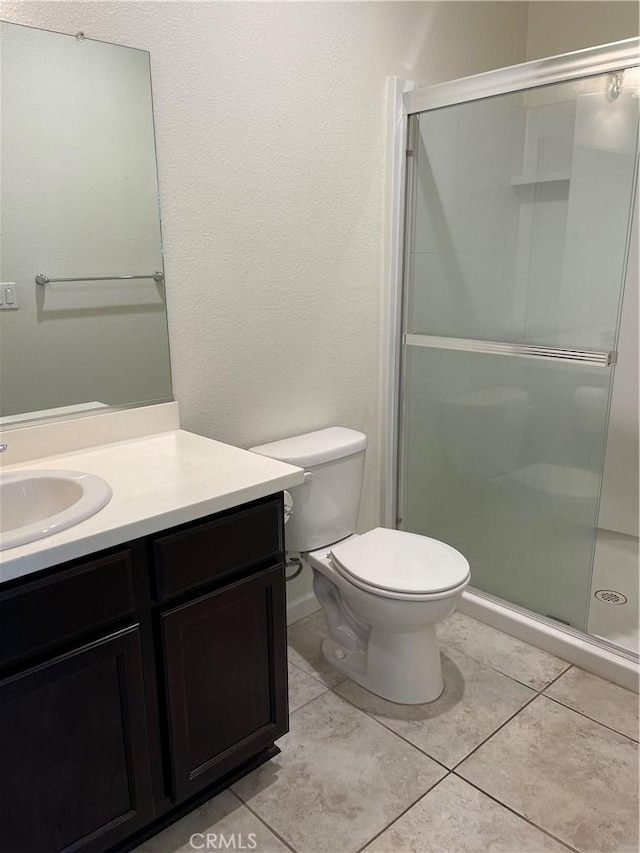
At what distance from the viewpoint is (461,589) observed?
1.90 meters

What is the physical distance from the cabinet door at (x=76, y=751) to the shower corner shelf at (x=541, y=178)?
6.02 ft

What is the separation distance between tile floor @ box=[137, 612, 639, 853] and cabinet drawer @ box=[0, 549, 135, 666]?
69 centimetres

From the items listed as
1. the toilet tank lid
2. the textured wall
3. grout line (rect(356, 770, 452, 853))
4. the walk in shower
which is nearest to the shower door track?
the walk in shower

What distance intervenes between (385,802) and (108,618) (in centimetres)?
91

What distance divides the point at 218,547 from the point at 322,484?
2.40 ft

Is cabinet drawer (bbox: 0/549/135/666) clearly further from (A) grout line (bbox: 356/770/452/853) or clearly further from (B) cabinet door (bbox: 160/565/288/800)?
(A) grout line (bbox: 356/770/452/853)

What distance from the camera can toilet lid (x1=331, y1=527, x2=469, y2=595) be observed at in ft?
6.21

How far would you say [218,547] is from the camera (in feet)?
4.81

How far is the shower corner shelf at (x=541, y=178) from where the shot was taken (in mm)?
2076

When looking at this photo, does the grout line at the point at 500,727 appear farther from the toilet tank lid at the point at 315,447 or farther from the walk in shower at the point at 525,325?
the toilet tank lid at the point at 315,447

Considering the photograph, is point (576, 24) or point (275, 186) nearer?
point (275, 186)

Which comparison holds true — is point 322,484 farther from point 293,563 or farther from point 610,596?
point 610,596

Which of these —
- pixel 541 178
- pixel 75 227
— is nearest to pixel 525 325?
pixel 541 178

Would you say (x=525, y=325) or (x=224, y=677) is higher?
(x=525, y=325)
